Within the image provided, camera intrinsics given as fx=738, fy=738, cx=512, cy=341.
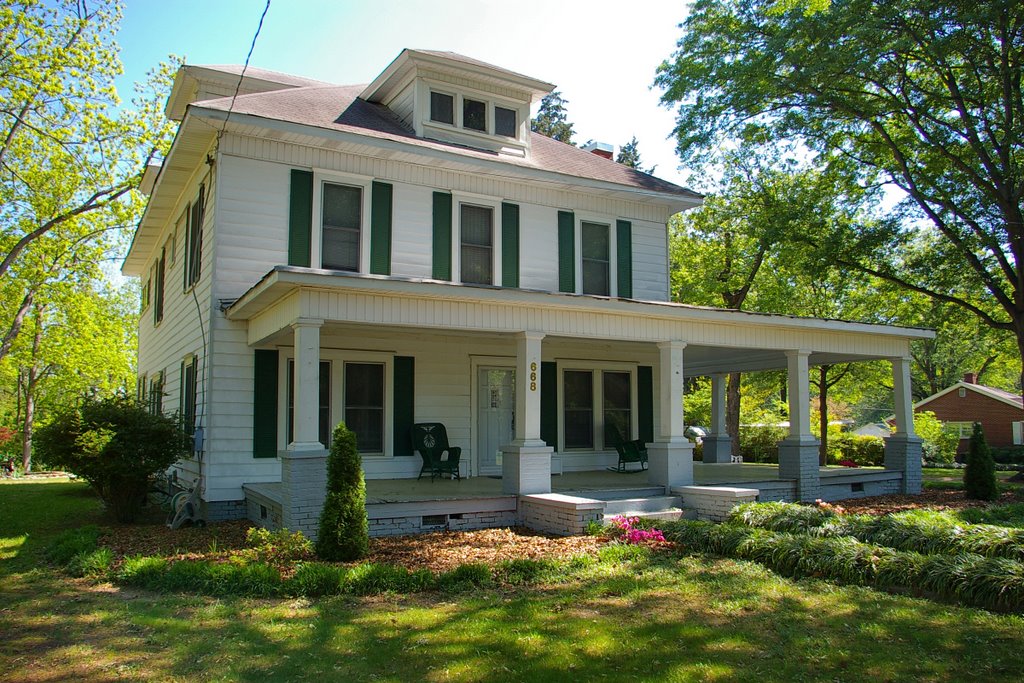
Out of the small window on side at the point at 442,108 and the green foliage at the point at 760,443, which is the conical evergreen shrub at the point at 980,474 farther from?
the small window on side at the point at 442,108

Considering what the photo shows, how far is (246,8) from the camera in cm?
702

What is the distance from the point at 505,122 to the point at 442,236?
9.83 feet

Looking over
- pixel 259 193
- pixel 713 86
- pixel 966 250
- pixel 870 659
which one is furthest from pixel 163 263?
pixel 966 250

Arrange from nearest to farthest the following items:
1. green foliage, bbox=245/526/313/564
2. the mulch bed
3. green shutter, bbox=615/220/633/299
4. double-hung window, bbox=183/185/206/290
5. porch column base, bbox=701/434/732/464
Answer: green foliage, bbox=245/526/313/564, the mulch bed, double-hung window, bbox=183/185/206/290, green shutter, bbox=615/220/633/299, porch column base, bbox=701/434/732/464

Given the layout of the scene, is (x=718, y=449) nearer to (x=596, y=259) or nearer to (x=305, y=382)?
(x=596, y=259)

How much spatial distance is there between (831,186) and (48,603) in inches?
745

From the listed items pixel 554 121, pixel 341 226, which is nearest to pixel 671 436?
pixel 341 226

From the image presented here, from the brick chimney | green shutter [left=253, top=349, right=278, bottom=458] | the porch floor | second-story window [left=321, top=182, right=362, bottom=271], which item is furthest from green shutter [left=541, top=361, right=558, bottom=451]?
the brick chimney

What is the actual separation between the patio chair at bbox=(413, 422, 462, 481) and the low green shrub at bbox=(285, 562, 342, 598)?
15.2 ft

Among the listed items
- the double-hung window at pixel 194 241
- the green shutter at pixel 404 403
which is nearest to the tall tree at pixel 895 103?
the green shutter at pixel 404 403

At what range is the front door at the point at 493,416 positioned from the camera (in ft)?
42.5

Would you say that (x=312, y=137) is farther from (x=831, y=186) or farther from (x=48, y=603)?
→ (x=831, y=186)

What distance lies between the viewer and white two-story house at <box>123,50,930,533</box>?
10031 millimetres

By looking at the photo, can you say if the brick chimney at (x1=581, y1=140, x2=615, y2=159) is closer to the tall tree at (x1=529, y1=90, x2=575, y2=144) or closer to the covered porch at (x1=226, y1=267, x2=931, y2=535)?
the covered porch at (x1=226, y1=267, x2=931, y2=535)
